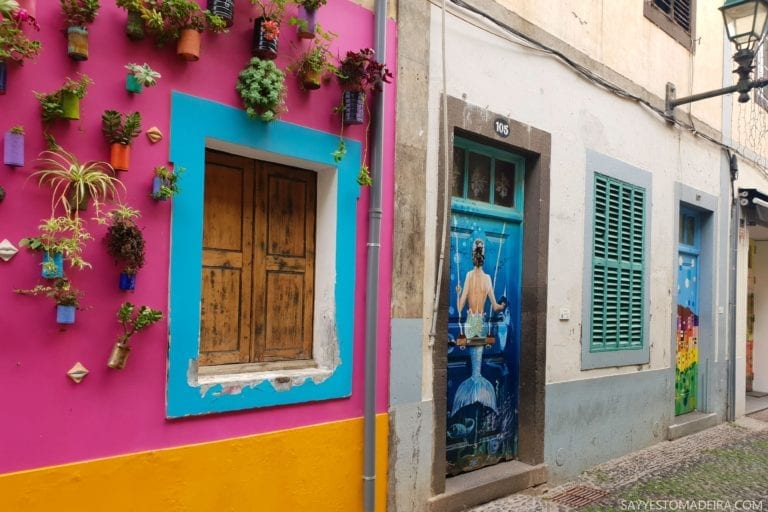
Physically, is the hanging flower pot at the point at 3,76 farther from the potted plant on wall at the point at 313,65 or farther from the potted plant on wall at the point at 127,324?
the potted plant on wall at the point at 313,65

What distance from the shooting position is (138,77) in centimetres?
324

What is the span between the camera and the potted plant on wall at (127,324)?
3182 mm

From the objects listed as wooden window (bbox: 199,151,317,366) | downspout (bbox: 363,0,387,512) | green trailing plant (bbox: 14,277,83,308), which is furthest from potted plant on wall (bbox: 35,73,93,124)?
downspout (bbox: 363,0,387,512)

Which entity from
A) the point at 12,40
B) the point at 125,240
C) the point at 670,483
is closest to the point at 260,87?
the point at 125,240

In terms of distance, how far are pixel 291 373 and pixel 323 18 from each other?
2.18 metres

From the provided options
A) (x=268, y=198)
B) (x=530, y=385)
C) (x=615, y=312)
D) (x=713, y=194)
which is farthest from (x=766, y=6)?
(x=268, y=198)

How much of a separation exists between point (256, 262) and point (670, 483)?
4.45 meters

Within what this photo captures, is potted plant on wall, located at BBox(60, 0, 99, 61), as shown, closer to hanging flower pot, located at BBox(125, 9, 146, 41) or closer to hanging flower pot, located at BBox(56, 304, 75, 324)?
hanging flower pot, located at BBox(125, 9, 146, 41)

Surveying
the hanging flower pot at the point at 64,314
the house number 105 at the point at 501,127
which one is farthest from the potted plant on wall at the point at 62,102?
the house number 105 at the point at 501,127

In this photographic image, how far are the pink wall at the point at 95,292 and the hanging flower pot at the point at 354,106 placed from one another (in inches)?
27.1

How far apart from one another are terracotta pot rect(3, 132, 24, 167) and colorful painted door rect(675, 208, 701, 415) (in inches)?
294

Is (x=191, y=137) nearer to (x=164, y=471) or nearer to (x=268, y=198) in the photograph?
(x=268, y=198)

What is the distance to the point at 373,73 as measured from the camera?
4195mm

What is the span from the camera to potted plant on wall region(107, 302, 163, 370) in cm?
318
